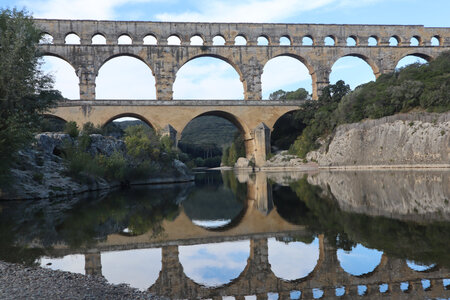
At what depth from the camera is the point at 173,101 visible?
108 ft

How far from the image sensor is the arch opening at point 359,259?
4.01m

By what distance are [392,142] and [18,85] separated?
2149 cm

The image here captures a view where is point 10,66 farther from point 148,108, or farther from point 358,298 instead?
point 148,108

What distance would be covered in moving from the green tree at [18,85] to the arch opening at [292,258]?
830 centimetres

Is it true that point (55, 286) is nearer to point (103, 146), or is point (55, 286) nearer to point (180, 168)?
point (103, 146)

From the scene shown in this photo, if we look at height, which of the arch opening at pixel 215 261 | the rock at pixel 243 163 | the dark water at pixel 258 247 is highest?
the rock at pixel 243 163

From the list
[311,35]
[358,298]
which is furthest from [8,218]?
[311,35]

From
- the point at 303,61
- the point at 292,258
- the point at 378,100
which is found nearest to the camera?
the point at 292,258

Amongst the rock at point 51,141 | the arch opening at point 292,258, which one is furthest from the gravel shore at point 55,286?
the rock at point 51,141

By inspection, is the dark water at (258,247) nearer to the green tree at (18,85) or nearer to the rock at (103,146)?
the green tree at (18,85)

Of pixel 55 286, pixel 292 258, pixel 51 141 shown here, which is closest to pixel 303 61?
pixel 51 141

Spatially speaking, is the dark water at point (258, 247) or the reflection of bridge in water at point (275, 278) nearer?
the reflection of bridge in water at point (275, 278)

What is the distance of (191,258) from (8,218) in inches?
206

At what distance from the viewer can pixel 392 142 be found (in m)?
25.9
